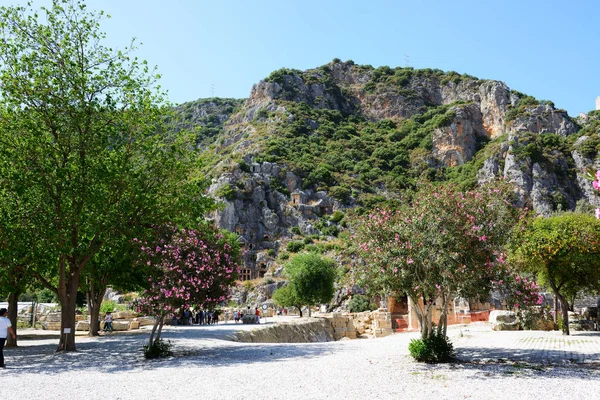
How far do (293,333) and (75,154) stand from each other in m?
19.7

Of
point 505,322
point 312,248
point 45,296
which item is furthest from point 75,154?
point 312,248

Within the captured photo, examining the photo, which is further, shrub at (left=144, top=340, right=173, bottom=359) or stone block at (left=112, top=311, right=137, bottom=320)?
stone block at (left=112, top=311, right=137, bottom=320)

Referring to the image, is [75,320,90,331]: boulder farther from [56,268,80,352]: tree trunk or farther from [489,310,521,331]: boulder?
[489,310,521,331]: boulder

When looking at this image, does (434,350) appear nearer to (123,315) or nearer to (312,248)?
(123,315)

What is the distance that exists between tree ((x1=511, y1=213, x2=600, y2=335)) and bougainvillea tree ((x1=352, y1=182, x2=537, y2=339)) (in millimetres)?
8604

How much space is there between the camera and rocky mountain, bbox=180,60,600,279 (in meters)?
89.1

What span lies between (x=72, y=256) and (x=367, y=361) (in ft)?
37.2

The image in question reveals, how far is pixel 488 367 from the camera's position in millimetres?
11180

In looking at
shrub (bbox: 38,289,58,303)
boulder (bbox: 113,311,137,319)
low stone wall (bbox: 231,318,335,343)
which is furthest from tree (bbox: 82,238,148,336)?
shrub (bbox: 38,289,58,303)

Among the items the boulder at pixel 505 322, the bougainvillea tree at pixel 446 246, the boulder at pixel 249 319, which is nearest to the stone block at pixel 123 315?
the boulder at pixel 249 319

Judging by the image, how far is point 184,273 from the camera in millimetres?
13734

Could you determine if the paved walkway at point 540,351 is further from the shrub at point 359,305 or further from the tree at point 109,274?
the shrub at point 359,305

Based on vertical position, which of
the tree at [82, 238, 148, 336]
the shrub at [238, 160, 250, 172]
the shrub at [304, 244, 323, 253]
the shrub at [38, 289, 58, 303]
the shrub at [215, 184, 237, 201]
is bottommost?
the shrub at [38, 289, 58, 303]

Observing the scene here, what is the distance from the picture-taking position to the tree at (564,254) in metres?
19.7
